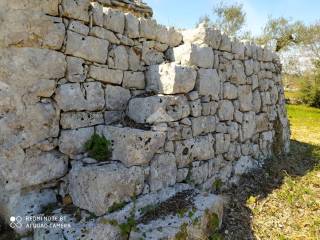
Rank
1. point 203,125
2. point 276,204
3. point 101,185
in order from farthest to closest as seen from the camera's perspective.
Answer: point 276,204 → point 203,125 → point 101,185

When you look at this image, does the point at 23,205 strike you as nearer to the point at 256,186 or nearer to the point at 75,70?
the point at 75,70

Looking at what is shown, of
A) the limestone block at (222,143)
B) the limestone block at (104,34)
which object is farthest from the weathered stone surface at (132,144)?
the limestone block at (222,143)

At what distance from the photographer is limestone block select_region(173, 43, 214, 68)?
4.12 meters

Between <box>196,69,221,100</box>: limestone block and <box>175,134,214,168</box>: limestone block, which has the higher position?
<box>196,69,221,100</box>: limestone block

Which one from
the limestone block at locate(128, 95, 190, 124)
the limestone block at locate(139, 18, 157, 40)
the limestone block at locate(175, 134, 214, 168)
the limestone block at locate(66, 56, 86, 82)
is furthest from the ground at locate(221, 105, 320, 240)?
the limestone block at locate(139, 18, 157, 40)

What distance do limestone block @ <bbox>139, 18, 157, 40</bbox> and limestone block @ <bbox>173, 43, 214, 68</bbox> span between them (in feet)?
1.33

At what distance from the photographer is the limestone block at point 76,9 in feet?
10.6

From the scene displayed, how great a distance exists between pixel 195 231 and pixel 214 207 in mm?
438

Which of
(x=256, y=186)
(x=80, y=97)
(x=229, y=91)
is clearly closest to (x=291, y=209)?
(x=256, y=186)

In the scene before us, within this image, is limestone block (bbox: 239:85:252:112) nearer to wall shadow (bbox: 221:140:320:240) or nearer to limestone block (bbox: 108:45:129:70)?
wall shadow (bbox: 221:140:320:240)

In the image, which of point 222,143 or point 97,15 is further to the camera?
point 222,143

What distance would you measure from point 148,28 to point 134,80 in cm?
71

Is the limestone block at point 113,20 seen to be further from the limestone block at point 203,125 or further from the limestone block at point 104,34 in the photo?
the limestone block at point 203,125

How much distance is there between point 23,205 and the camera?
3123 mm
